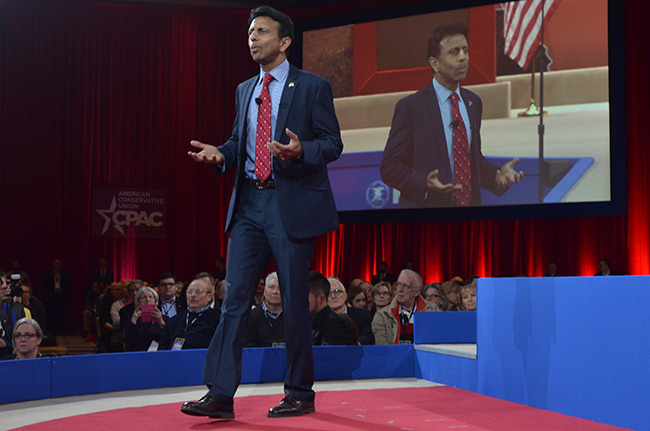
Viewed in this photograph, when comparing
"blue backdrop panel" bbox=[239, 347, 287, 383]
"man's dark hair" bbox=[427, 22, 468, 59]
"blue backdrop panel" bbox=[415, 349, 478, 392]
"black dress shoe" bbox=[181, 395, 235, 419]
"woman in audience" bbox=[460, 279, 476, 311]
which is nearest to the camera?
"black dress shoe" bbox=[181, 395, 235, 419]

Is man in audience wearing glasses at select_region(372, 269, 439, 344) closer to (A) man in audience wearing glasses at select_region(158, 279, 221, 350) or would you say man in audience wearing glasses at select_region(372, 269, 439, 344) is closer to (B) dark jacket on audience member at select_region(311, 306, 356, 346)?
(A) man in audience wearing glasses at select_region(158, 279, 221, 350)

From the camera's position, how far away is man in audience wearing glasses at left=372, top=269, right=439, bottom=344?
430 centimetres

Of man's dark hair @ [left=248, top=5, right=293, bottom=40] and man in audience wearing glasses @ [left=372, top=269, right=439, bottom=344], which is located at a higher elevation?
man's dark hair @ [left=248, top=5, right=293, bottom=40]

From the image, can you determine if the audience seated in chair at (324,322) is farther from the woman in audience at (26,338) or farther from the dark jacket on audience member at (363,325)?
the woman in audience at (26,338)

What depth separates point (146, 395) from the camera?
7.75 ft

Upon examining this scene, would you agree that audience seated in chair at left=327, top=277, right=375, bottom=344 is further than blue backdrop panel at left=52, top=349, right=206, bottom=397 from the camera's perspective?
Yes

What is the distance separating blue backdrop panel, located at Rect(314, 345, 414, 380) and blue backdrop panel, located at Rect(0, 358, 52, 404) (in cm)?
97

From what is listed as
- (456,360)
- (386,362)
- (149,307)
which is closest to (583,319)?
(456,360)

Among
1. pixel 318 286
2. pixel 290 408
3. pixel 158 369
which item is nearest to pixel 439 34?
pixel 318 286

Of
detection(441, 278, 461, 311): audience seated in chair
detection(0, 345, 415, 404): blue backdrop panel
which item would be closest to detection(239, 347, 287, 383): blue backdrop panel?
detection(0, 345, 415, 404): blue backdrop panel

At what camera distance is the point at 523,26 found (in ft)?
25.8

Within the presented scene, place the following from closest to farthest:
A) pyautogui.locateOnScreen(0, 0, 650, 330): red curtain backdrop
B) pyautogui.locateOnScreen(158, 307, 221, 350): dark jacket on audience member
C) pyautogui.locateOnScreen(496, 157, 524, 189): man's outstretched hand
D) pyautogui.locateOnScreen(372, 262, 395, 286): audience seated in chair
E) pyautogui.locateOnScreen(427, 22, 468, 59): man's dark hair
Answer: pyautogui.locateOnScreen(158, 307, 221, 350): dark jacket on audience member
pyautogui.locateOnScreen(496, 157, 524, 189): man's outstretched hand
pyautogui.locateOnScreen(427, 22, 468, 59): man's dark hair
pyautogui.locateOnScreen(372, 262, 395, 286): audience seated in chair
pyautogui.locateOnScreen(0, 0, 650, 330): red curtain backdrop

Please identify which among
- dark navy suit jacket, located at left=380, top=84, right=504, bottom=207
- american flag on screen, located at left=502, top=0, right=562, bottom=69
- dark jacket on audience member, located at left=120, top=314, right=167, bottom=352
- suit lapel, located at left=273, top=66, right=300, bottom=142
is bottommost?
dark jacket on audience member, located at left=120, top=314, right=167, bottom=352

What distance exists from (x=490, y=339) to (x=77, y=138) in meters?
9.03
